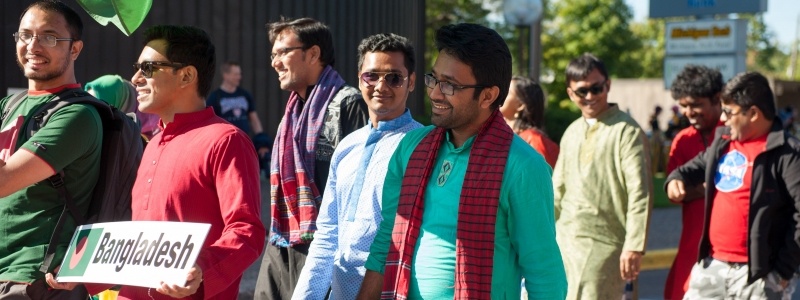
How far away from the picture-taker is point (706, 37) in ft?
49.8

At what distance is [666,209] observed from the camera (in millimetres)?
17312

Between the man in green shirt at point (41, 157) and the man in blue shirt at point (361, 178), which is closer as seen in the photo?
the man in green shirt at point (41, 157)

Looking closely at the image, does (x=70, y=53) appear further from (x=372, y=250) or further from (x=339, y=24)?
(x=339, y=24)

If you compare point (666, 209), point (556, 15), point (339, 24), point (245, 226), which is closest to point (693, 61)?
point (666, 209)

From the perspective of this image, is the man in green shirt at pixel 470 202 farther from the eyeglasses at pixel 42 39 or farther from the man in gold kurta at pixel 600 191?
the man in gold kurta at pixel 600 191

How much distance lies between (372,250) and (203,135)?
2.20 ft

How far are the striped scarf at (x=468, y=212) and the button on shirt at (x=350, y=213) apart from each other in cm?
74

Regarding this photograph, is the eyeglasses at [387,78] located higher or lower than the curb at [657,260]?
higher

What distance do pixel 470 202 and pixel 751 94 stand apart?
2967mm

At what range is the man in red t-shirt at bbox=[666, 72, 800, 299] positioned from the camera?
5.84m

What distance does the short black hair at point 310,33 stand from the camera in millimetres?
5379

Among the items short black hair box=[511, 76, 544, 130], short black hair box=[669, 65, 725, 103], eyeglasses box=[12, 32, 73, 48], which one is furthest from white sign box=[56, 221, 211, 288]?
short black hair box=[669, 65, 725, 103]

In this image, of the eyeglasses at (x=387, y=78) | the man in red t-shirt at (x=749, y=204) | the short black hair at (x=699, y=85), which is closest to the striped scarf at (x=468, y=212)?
the eyeglasses at (x=387, y=78)

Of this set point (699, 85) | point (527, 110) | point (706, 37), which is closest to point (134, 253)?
point (527, 110)
